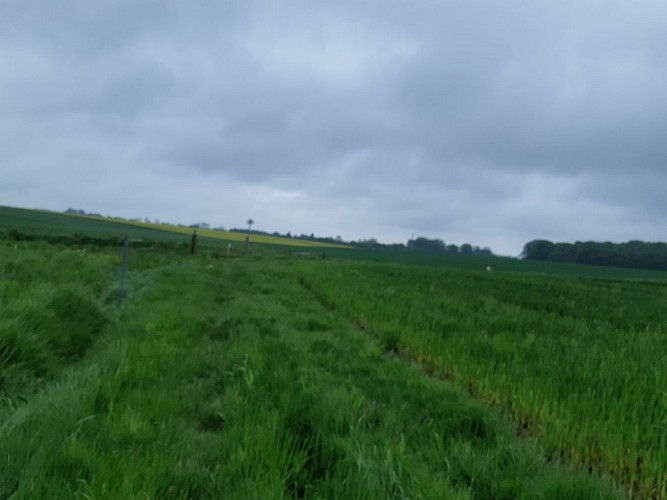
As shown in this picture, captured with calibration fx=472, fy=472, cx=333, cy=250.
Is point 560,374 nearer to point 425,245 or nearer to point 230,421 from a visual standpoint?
point 230,421

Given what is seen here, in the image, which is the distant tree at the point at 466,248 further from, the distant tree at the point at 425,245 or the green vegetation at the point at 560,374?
the green vegetation at the point at 560,374

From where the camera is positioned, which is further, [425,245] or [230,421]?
[425,245]

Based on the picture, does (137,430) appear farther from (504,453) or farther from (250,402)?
(504,453)

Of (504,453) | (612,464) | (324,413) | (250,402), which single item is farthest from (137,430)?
(612,464)

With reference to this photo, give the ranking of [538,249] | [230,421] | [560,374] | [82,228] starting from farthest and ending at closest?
[538,249] < [82,228] < [560,374] < [230,421]

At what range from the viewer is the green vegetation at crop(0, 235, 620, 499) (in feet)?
8.63

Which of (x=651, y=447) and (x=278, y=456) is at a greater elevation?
(x=651, y=447)

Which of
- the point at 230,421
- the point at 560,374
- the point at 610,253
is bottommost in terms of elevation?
the point at 230,421

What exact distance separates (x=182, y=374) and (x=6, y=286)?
3.71 meters

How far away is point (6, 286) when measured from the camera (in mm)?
6727

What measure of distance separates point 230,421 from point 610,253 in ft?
385

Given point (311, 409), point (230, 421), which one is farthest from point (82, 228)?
point (311, 409)

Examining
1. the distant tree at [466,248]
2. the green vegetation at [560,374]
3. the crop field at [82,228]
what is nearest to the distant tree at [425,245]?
the distant tree at [466,248]

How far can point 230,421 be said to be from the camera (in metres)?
3.60
